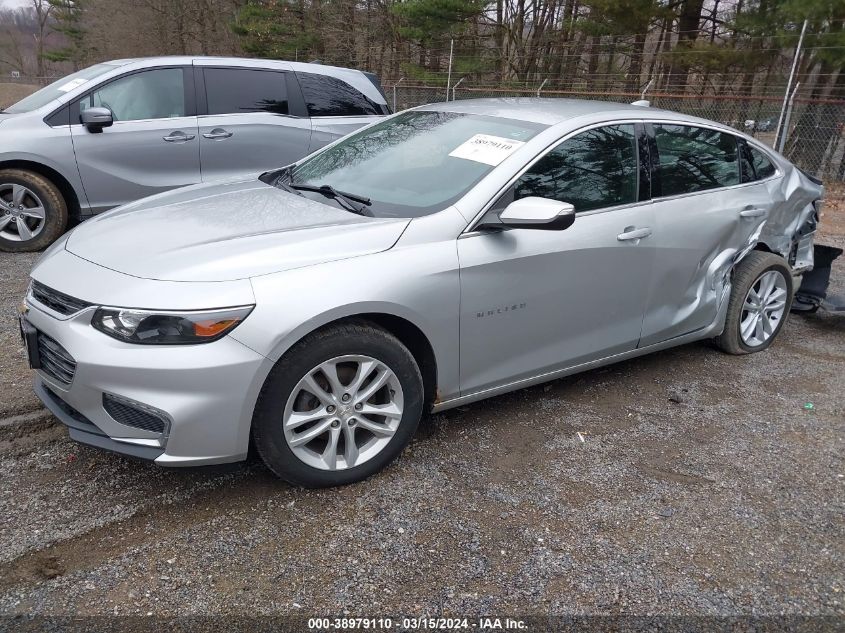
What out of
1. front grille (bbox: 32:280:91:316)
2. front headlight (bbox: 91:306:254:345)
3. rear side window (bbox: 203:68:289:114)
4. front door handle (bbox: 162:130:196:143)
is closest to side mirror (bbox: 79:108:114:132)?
front door handle (bbox: 162:130:196:143)

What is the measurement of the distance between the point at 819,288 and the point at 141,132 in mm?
6011

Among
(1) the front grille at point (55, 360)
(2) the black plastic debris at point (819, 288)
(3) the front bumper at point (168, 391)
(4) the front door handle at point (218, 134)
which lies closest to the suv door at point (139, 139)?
(4) the front door handle at point (218, 134)

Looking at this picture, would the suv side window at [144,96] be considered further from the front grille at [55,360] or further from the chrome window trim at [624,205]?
the chrome window trim at [624,205]

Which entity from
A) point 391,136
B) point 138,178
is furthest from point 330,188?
point 138,178

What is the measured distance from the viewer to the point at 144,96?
607 centimetres

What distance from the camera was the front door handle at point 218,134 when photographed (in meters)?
6.27

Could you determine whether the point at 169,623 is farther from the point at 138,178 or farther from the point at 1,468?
the point at 138,178

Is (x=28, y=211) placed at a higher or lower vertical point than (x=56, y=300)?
lower

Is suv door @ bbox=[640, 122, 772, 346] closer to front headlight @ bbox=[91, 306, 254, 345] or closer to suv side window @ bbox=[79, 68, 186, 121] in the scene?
front headlight @ bbox=[91, 306, 254, 345]

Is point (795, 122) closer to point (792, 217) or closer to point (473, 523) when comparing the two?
point (792, 217)

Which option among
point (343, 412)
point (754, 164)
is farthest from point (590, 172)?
point (343, 412)

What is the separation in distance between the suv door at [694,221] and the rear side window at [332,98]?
4068mm

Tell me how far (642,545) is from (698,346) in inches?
97.8

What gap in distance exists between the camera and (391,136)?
3.77 meters
